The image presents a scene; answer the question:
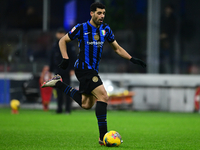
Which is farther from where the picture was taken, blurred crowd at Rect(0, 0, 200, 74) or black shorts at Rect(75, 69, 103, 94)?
blurred crowd at Rect(0, 0, 200, 74)

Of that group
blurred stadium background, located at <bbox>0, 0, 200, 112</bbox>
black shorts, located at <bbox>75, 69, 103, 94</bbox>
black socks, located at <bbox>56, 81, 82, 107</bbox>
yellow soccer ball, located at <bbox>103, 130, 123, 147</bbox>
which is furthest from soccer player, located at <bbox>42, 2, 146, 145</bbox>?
blurred stadium background, located at <bbox>0, 0, 200, 112</bbox>

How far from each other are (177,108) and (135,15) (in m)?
4.42

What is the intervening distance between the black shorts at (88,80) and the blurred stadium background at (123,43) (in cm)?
864

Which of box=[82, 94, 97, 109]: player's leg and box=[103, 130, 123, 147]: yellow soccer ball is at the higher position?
box=[82, 94, 97, 109]: player's leg

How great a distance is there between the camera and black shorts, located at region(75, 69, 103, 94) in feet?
18.5

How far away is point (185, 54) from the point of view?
15.9 m

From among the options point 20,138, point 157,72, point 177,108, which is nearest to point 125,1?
point 157,72

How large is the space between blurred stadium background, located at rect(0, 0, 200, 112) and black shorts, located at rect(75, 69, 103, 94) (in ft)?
28.4

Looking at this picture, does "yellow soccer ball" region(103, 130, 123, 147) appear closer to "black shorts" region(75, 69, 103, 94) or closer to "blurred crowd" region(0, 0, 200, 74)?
"black shorts" region(75, 69, 103, 94)

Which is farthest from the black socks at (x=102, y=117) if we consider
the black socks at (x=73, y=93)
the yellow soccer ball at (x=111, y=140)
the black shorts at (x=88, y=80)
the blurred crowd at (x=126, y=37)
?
the blurred crowd at (x=126, y=37)

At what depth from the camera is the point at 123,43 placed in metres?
16.2

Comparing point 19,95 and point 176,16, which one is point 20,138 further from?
point 176,16

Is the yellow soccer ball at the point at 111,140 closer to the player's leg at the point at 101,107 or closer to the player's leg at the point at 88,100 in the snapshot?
the player's leg at the point at 101,107

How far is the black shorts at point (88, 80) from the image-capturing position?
222 inches
